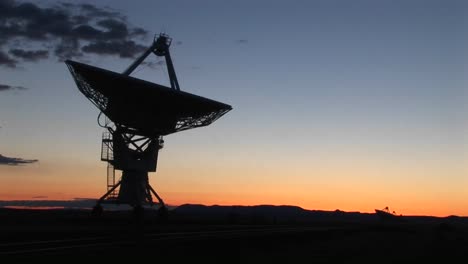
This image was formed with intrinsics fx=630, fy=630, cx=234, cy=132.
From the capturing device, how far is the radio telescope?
2216 inches

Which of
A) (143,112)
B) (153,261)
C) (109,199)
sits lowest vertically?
(153,261)

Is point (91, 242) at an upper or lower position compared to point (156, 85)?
lower

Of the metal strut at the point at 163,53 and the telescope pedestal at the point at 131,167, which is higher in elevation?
the metal strut at the point at 163,53

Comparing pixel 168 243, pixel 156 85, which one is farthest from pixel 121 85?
pixel 168 243

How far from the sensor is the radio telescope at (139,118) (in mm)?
56281

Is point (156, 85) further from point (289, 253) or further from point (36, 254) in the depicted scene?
point (36, 254)

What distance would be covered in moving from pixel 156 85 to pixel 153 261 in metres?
35.1

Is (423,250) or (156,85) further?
(156,85)

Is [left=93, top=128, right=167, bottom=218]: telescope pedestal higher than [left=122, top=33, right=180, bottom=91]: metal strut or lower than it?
lower

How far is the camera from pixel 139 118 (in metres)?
59.5

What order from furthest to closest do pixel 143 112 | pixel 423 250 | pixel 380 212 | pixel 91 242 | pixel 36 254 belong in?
pixel 380 212
pixel 143 112
pixel 423 250
pixel 91 242
pixel 36 254

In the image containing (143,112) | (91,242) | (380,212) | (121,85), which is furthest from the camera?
(380,212)

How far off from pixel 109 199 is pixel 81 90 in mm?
11686

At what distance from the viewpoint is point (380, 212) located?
146m
